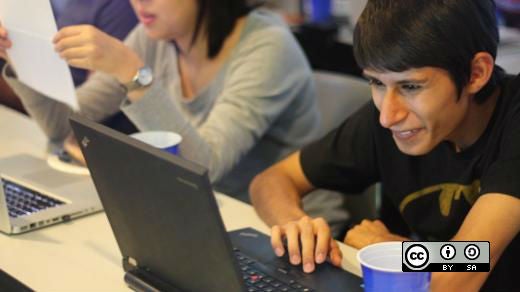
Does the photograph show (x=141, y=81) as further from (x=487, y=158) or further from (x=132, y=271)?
(x=487, y=158)

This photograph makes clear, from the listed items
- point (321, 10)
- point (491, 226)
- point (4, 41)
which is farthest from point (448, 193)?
point (321, 10)

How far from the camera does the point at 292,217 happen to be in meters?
1.72

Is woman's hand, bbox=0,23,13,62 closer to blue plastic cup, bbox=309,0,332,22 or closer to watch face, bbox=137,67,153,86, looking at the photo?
watch face, bbox=137,67,153,86

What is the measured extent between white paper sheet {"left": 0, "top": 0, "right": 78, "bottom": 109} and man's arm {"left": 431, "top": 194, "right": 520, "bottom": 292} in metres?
0.91

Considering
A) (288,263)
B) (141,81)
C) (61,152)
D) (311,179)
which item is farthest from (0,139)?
(288,263)

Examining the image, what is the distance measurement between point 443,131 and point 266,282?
1.29 ft

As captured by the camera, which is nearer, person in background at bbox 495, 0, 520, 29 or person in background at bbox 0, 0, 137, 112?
person in background at bbox 0, 0, 137, 112

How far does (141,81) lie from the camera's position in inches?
77.9

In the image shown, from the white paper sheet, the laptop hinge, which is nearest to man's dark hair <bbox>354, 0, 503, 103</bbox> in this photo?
the laptop hinge

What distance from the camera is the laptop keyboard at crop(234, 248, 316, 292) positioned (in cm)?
140

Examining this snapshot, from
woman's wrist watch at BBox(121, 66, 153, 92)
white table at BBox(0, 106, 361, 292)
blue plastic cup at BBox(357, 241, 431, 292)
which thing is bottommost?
white table at BBox(0, 106, 361, 292)

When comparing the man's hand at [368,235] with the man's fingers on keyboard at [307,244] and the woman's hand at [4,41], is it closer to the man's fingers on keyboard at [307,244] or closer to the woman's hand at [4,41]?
the man's fingers on keyboard at [307,244]

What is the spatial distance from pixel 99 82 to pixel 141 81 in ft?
1.43

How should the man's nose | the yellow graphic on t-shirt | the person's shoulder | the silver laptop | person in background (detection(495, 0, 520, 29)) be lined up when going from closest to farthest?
the man's nose → the yellow graphic on t-shirt → the silver laptop → the person's shoulder → person in background (detection(495, 0, 520, 29))
